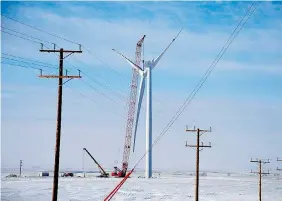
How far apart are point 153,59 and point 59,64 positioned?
9896cm

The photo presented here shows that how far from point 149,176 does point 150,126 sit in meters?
20.2

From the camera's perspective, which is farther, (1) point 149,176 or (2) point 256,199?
(1) point 149,176

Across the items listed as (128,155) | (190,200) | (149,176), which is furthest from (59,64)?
(128,155)

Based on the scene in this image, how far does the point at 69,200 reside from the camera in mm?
62562

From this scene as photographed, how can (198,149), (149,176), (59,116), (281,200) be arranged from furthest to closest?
(149,176), (281,200), (198,149), (59,116)

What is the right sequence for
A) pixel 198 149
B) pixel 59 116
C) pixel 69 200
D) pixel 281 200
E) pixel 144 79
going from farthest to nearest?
pixel 144 79
pixel 281 200
pixel 69 200
pixel 198 149
pixel 59 116

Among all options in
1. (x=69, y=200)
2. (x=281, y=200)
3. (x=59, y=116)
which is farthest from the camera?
(x=281, y=200)

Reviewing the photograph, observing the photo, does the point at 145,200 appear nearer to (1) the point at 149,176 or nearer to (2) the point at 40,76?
(2) the point at 40,76

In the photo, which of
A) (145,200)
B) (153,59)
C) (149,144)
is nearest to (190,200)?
(145,200)

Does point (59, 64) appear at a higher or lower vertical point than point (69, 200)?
higher

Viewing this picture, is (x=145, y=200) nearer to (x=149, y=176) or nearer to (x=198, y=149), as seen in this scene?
(x=198, y=149)

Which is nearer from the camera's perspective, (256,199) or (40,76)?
(40,76)

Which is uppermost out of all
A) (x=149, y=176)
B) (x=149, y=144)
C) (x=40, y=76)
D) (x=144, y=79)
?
(x=144, y=79)

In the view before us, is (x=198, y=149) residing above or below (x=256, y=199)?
above
